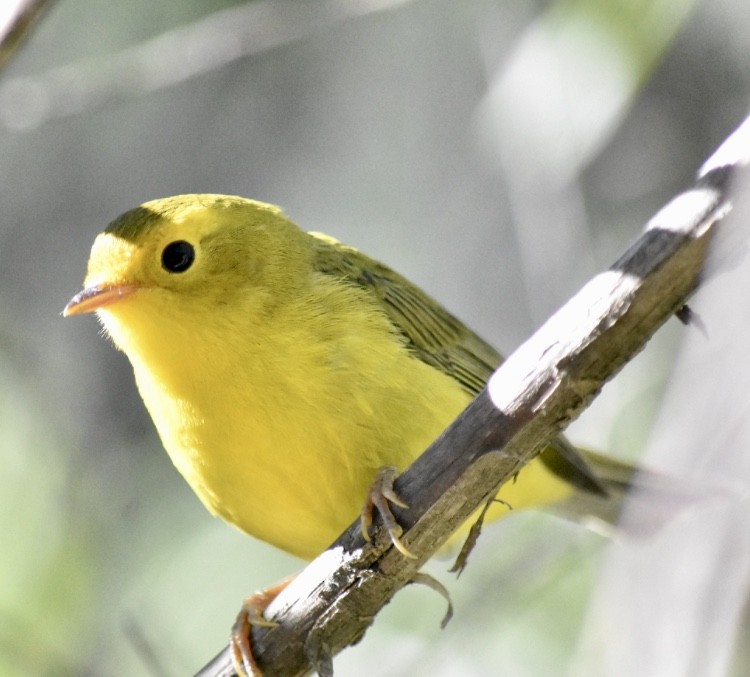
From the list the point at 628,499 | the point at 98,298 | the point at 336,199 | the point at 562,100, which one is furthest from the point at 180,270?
the point at 336,199

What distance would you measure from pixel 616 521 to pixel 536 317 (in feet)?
3.04

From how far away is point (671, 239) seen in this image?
2.60m

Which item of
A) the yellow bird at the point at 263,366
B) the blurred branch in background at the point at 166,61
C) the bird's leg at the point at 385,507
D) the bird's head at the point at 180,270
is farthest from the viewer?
the blurred branch in background at the point at 166,61

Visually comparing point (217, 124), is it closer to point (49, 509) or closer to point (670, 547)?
point (49, 509)

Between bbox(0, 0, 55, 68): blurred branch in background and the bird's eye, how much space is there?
3.30 feet

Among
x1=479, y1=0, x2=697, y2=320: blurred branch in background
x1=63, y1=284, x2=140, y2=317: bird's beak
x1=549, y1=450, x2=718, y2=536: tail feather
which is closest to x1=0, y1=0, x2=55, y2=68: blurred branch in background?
x1=63, y1=284, x2=140, y2=317: bird's beak

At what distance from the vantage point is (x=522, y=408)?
2799 millimetres

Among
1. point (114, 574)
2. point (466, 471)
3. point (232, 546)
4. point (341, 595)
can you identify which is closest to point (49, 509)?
point (114, 574)

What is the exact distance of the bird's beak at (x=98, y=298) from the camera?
3.72m

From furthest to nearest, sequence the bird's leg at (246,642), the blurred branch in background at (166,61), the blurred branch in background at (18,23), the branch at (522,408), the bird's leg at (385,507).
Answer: the blurred branch in background at (166,61) → the bird's leg at (246,642) → the bird's leg at (385,507) → the blurred branch in background at (18,23) → the branch at (522,408)

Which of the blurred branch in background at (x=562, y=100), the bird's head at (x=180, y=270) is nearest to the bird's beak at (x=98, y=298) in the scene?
the bird's head at (x=180, y=270)

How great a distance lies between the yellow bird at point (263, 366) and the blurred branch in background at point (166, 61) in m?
1.13

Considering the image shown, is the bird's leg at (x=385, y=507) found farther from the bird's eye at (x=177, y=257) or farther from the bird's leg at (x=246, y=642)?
the bird's eye at (x=177, y=257)

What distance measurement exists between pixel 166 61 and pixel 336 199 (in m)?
1.56
